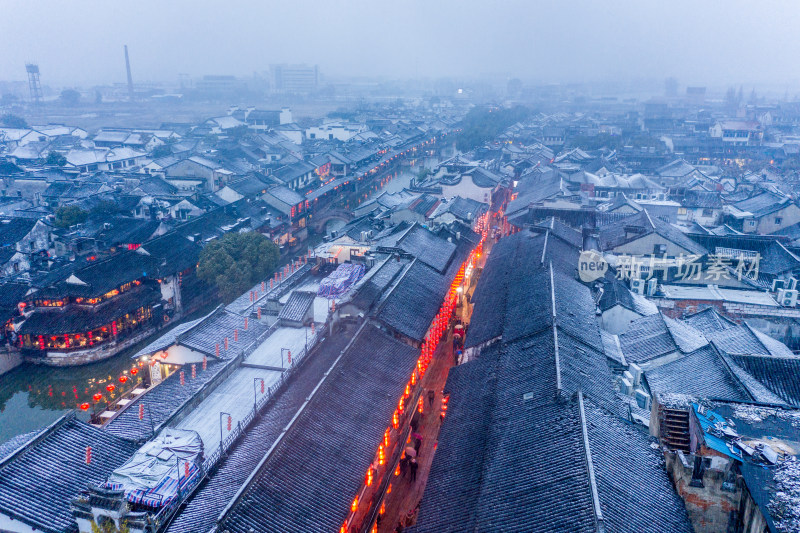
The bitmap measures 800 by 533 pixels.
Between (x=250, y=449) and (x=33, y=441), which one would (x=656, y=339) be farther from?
(x=33, y=441)

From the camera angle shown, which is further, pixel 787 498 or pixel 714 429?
pixel 714 429

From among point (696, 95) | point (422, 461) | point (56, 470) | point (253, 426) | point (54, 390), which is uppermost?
point (696, 95)

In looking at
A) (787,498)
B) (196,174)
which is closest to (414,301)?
(787,498)

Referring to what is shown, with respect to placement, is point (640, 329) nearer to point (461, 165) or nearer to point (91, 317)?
point (91, 317)

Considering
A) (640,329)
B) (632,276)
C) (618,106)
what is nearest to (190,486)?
(640,329)

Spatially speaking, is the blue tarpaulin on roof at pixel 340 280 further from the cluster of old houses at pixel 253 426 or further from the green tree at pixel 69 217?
the green tree at pixel 69 217
